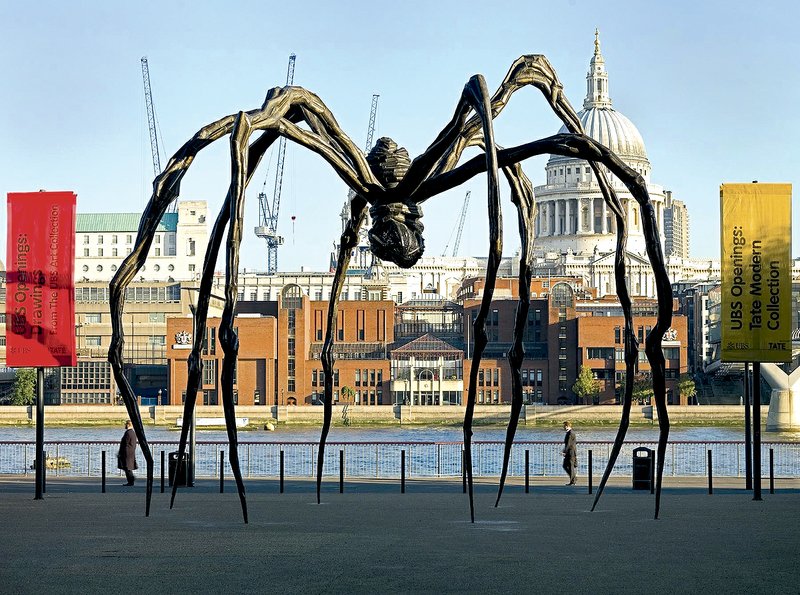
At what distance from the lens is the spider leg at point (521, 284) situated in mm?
13398

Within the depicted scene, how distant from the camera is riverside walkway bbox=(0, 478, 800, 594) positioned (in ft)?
37.1

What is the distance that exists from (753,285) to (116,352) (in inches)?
520

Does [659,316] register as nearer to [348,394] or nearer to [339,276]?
[339,276]

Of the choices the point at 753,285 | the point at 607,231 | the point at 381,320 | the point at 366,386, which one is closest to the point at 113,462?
the point at 753,285

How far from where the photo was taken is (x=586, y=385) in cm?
11794

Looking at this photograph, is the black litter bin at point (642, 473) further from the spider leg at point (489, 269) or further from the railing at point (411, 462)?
the spider leg at point (489, 269)

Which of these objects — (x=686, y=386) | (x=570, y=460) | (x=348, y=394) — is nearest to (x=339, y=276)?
(x=570, y=460)

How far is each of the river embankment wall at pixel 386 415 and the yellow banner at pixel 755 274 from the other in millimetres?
A: 85530

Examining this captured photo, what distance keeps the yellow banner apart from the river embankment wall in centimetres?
8553

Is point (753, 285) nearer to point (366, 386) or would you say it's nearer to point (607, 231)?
point (366, 386)

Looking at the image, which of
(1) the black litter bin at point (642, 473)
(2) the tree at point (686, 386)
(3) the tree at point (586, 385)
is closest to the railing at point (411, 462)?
(1) the black litter bin at point (642, 473)

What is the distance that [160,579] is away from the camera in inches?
451

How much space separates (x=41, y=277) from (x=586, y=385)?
3856 inches

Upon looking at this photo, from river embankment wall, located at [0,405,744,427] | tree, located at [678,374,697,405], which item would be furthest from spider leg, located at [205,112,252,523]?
tree, located at [678,374,697,405]
